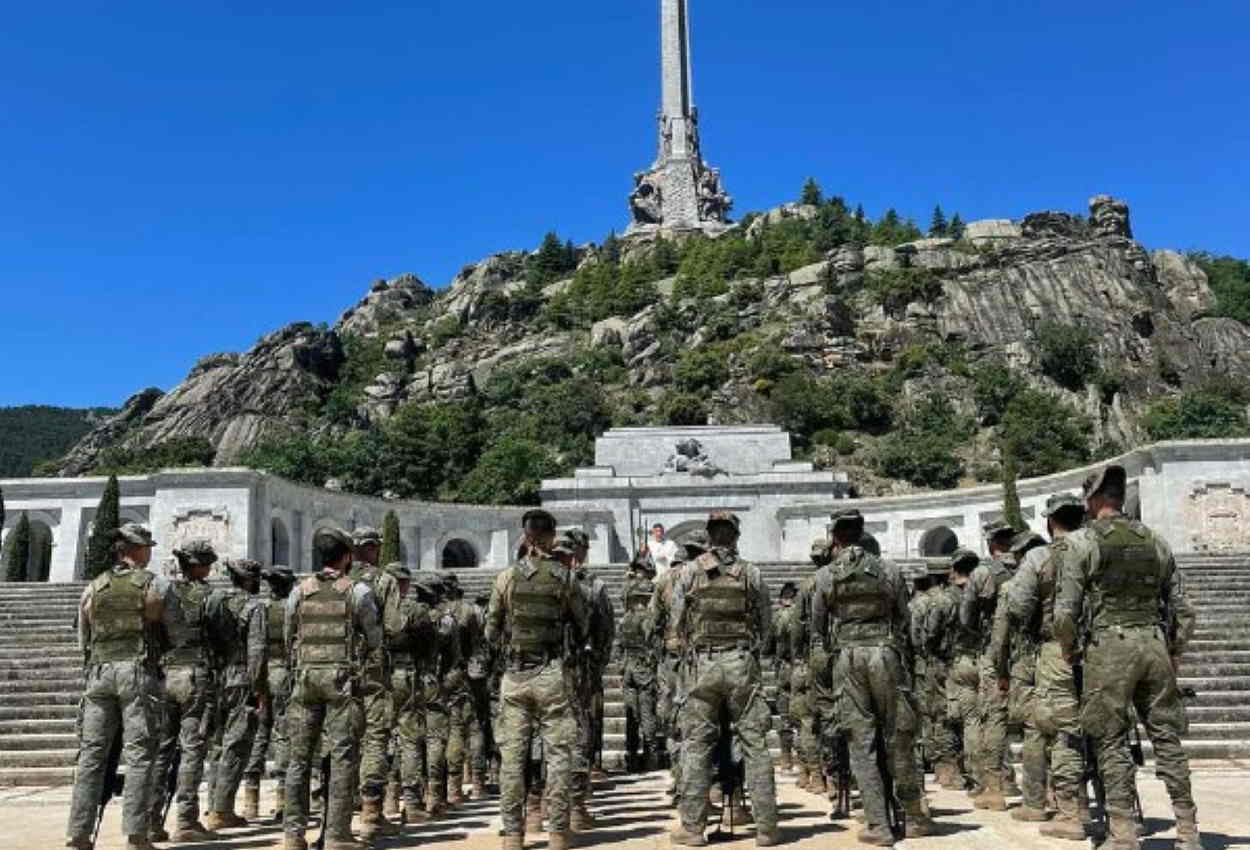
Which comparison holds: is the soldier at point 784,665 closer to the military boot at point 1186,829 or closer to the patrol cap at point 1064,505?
the patrol cap at point 1064,505

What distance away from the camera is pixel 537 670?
7.44 meters

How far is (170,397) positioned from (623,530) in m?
57.4

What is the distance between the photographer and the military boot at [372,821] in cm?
799

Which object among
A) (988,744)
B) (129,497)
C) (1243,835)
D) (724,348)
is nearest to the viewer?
(1243,835)

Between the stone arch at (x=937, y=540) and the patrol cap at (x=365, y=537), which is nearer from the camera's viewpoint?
the patrol cap at (x=365, y=537)

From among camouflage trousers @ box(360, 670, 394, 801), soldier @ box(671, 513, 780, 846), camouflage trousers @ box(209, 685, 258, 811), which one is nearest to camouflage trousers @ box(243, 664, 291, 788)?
camouflage trousers @ box(209, 685, 258, 811)

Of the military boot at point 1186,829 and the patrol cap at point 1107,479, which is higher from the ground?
the patrol cap at point 1107,479

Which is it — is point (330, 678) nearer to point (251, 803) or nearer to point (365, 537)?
point (365, 537)

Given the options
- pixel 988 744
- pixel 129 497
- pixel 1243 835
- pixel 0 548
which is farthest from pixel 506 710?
pixel 0 548

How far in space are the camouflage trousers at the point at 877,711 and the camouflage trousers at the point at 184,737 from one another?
199 inches

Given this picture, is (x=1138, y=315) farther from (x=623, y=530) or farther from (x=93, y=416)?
(x=93, y=416)

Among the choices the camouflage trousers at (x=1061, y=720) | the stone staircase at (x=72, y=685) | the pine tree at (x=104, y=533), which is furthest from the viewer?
the pine tree at (x=104, y=533)

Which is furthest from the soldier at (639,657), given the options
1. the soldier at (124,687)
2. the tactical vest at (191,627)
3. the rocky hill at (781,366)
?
the rocky hill at (781,366)

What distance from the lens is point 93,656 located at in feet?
25.1
